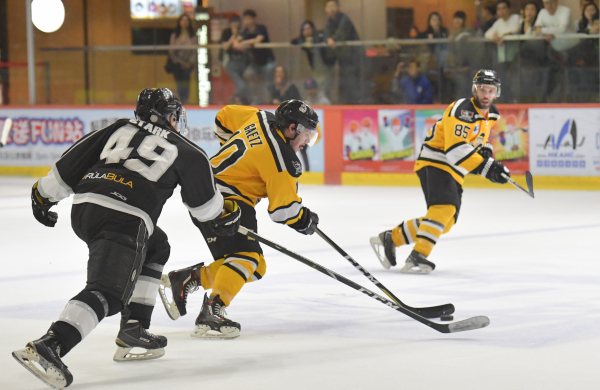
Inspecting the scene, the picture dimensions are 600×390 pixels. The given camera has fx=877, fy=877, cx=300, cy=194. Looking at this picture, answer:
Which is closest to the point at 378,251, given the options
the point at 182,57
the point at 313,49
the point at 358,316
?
the point at 358,316

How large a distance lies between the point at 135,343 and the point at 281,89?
25.4 ft

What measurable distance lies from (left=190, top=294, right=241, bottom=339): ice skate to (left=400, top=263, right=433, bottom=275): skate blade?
5.63ft

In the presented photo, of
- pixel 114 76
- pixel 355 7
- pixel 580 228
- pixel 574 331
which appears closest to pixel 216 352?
pixel 574 331

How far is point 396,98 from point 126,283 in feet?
24.7

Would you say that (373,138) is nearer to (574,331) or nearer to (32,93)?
(32,93)

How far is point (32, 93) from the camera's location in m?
11.9

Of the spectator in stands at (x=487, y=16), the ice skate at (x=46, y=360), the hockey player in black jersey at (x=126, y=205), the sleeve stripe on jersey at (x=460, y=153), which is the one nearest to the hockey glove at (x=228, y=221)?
the hockey player in black jersey at (x=126, y=205)

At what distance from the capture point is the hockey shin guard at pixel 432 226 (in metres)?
5.04

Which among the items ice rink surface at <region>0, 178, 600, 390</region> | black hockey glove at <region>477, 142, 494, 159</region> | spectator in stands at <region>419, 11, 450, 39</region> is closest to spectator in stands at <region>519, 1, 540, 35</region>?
spectator in stands at <region>419, 11, 450, 39</region>

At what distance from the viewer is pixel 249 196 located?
3752mm

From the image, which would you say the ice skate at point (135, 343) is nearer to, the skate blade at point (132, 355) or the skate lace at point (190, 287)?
the skate blade at point (132, 355)

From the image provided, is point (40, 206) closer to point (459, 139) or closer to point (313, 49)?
point (459, 139)

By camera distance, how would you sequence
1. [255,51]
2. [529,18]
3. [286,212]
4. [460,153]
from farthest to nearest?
[255,51], [529,18], [460,153], [286,212]

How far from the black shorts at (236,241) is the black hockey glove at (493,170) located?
1807mm
